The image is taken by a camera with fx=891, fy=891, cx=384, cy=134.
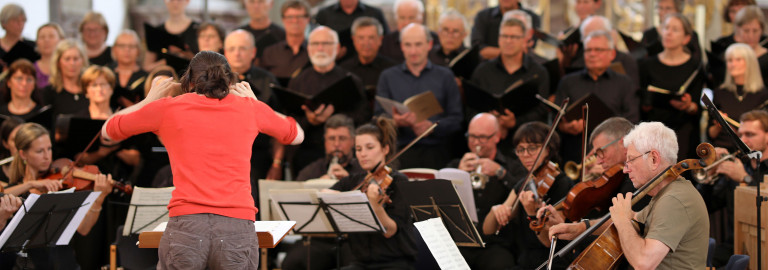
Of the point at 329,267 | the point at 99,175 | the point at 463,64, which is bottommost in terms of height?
the point at 329,267

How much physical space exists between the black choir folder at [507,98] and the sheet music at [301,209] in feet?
5.47

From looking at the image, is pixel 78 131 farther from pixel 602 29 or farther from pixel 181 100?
pixel 602 29

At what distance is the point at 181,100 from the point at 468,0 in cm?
690

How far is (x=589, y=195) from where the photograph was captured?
4102 millimetres

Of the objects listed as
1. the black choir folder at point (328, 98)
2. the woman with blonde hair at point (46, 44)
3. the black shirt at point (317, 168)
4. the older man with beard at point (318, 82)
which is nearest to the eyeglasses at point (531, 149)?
the black shirt at point (317, 168)

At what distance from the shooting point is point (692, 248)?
328 centimetres

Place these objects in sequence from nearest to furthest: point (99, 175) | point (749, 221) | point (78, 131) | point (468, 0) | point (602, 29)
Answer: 1. point (749, 221)
2. point (99, 175)
3. point (78, 131)
4. point (602, 29)
5. point (468, 0)

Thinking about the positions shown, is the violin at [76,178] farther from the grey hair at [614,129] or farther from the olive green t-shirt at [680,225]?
the olive green t-shirt at [680,225]

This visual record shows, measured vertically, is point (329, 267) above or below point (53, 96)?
below

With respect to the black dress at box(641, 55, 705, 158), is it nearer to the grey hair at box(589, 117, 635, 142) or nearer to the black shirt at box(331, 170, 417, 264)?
the grey hair at box(589, 117, 635, 142)

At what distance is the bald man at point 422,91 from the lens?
615 centimetres

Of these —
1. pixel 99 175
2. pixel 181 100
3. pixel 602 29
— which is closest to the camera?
pixel 181 100

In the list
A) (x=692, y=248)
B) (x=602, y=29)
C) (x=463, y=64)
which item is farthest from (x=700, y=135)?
(x=692, y=248)

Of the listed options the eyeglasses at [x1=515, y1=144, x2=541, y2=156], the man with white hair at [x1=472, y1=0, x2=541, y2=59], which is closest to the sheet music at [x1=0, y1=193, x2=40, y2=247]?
the eyeglasses at [x1=515, y1=144, x2=541, y2=156]
